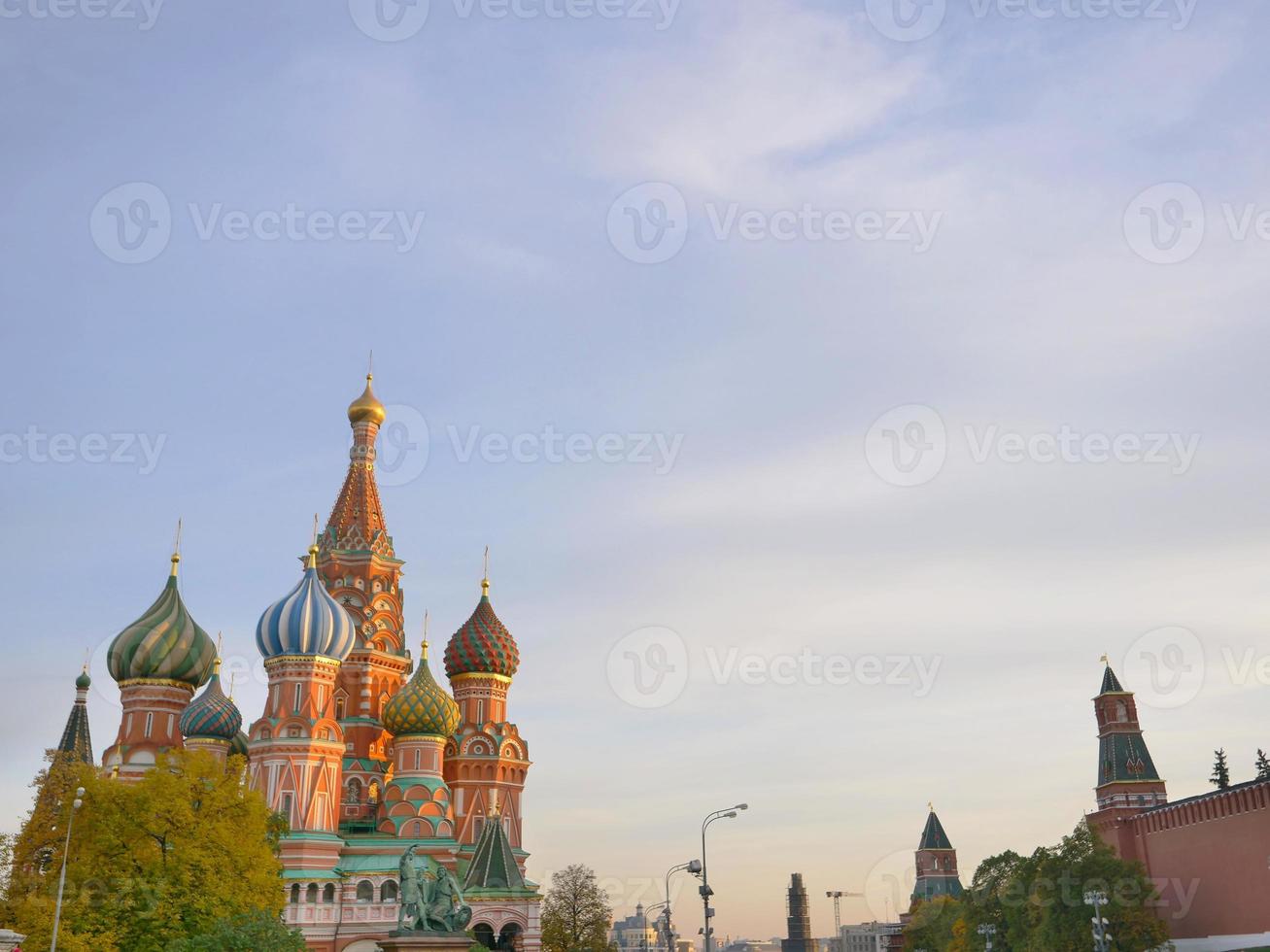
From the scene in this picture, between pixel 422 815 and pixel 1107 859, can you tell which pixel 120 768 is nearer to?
pixel 422 815

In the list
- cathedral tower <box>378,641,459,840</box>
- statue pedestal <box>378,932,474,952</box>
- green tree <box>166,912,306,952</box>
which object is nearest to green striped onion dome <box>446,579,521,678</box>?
cathedral tower <box>378,641,459,840</box>

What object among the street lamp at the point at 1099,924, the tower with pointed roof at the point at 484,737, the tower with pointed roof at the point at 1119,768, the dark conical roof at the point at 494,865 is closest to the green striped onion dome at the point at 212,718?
the tower with pointed roof at the point at 484,737

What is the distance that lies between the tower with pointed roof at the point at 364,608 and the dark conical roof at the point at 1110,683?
49.3m

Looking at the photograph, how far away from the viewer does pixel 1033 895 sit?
55906 millimetres

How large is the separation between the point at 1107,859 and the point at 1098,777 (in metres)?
26.4

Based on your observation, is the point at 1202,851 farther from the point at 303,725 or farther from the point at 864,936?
the point at 864,936

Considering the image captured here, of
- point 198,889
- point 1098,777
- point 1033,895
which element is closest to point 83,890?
point 198,889

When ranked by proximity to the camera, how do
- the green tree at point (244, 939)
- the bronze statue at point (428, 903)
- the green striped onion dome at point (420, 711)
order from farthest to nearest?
the green striped onion dome at point (420, 711) < the green tree at point (244, 939) < the bronze statue at point (428, 903)

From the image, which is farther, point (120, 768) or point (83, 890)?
point (120, 768)

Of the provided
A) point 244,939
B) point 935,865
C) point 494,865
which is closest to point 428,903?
point 244,939

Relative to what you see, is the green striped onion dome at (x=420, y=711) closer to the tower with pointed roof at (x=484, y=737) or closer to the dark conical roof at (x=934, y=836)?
the tower with pointed roof at (x=484, y=737)

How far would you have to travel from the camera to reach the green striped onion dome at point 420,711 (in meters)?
56.7

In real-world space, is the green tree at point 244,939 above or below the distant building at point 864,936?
above

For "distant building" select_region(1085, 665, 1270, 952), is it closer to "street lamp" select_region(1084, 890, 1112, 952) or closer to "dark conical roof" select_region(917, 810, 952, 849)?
"street lamp" select_region(1084, 890, 1112, 952)
